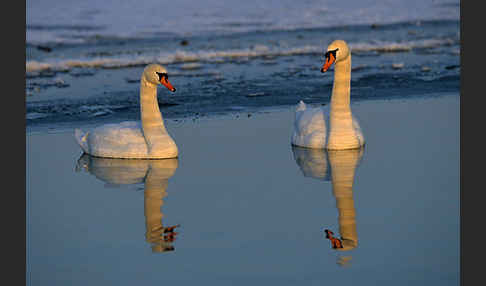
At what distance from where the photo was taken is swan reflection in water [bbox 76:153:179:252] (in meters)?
9.03

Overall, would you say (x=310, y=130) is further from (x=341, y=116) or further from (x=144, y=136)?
(x=144, y=136)

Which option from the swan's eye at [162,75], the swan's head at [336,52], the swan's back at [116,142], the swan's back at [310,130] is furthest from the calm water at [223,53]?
the swan's head at [336,52]

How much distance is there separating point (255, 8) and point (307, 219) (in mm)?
32520

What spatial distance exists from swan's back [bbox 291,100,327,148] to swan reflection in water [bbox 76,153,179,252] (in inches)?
80.5

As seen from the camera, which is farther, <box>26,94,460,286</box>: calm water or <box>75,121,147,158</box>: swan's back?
<box>75,121,147,158</box>: swan's back

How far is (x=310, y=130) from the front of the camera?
43.5 ft

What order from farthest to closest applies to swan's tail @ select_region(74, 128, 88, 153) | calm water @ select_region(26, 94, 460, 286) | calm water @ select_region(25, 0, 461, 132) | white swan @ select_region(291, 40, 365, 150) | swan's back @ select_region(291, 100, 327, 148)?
calm water @ select_region(25, 0, 461, 132) < swan's tail @ select_region(74, 128, 88, 153) < swan's back @ select_region(291, 100, 327, 148) < white swan @ select_region(291, 40, 365, 150) < calm water @ select_region(26, 94, 460, 286)

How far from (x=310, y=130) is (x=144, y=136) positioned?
2.62 m

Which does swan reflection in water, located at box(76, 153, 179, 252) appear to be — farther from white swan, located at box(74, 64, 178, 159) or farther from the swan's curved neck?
the swan's curved neck

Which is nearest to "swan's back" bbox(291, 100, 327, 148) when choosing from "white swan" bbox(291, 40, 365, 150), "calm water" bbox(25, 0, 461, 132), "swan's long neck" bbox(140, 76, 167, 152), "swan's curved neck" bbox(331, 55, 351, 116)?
"white swan" bbox(291, 40, 365, 150)

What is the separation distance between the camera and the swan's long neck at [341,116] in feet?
42.5

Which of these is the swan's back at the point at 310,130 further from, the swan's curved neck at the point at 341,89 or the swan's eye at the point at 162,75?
the swan's eye at the point at 162,75

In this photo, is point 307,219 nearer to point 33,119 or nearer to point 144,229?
point 144,229

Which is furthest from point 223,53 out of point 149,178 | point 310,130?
point 149,178
